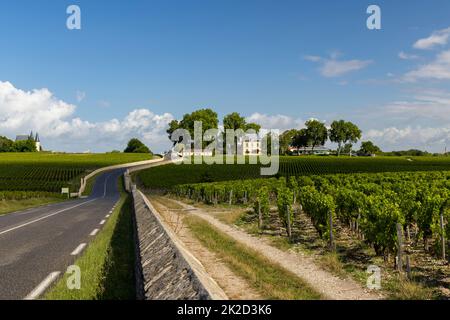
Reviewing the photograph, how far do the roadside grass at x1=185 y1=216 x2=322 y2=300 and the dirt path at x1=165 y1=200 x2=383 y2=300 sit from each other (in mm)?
355

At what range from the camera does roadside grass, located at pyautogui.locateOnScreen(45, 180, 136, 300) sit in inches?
304

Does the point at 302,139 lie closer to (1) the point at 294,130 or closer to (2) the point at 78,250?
(1) the point at 294,130

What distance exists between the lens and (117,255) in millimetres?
11320

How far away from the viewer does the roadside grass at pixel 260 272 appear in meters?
8.27

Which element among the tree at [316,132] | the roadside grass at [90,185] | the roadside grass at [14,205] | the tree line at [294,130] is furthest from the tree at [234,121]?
the roadside grass at [14,205]

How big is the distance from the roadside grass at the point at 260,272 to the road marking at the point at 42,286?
406 centimetres

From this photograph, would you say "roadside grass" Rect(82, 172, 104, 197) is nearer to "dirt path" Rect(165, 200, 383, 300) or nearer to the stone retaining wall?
"dirt path" Rect(165, 200, 383, 300)

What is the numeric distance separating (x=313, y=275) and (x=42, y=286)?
6358mm

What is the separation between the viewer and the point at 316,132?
595 ft

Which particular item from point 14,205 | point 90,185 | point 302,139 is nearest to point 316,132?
point 302,139

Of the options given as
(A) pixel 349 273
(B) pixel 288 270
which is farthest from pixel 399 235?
(B) pixel 288 270

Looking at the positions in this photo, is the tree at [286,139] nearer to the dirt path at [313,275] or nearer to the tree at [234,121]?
the tree at [234,121]

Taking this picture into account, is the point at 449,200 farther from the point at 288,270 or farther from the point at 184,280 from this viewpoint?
the point at 184,280
